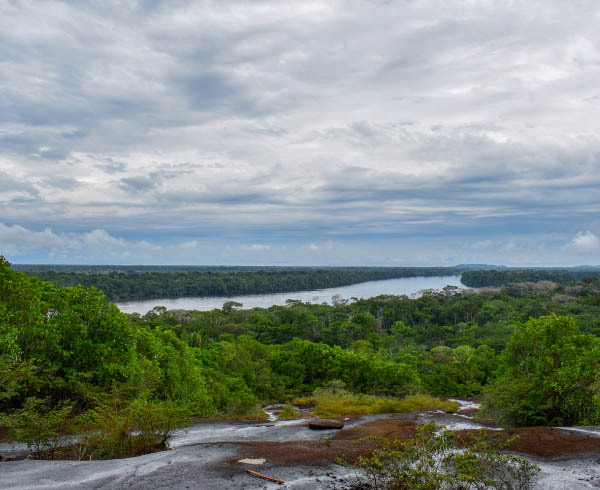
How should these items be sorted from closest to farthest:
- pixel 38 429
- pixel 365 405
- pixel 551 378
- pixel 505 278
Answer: pixel 38 429 → pixel 551 378 → pixel 365 405 → pixel 505 278

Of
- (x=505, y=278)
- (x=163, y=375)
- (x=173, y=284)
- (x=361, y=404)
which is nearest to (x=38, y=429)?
(x=163, y=375)

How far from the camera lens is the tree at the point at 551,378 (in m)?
15.3

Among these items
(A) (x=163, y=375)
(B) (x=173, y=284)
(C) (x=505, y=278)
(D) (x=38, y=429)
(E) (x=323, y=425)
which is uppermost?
(D) (x=38, y=429)

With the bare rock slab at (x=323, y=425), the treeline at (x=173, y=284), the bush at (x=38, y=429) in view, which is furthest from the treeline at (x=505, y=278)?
the bush at (x=38, y=429)

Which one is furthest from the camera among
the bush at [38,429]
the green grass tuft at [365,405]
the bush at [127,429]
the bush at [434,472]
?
the green grass tuft at [365,405]

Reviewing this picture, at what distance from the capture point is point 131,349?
1612 cm

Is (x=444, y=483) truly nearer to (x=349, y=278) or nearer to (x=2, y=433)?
(x=2, y=433)

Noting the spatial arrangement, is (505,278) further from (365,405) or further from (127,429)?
(127,429)

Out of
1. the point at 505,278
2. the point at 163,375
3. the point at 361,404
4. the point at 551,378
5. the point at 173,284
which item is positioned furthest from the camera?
the point at 505,278

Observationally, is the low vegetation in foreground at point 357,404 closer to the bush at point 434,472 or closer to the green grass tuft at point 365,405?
the green grass tuft at point 365,405

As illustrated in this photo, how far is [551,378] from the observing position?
15734mm

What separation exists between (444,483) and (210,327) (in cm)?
4586

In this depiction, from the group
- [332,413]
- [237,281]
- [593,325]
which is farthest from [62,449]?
[237,281]

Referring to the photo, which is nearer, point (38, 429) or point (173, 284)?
point (38, 429)
